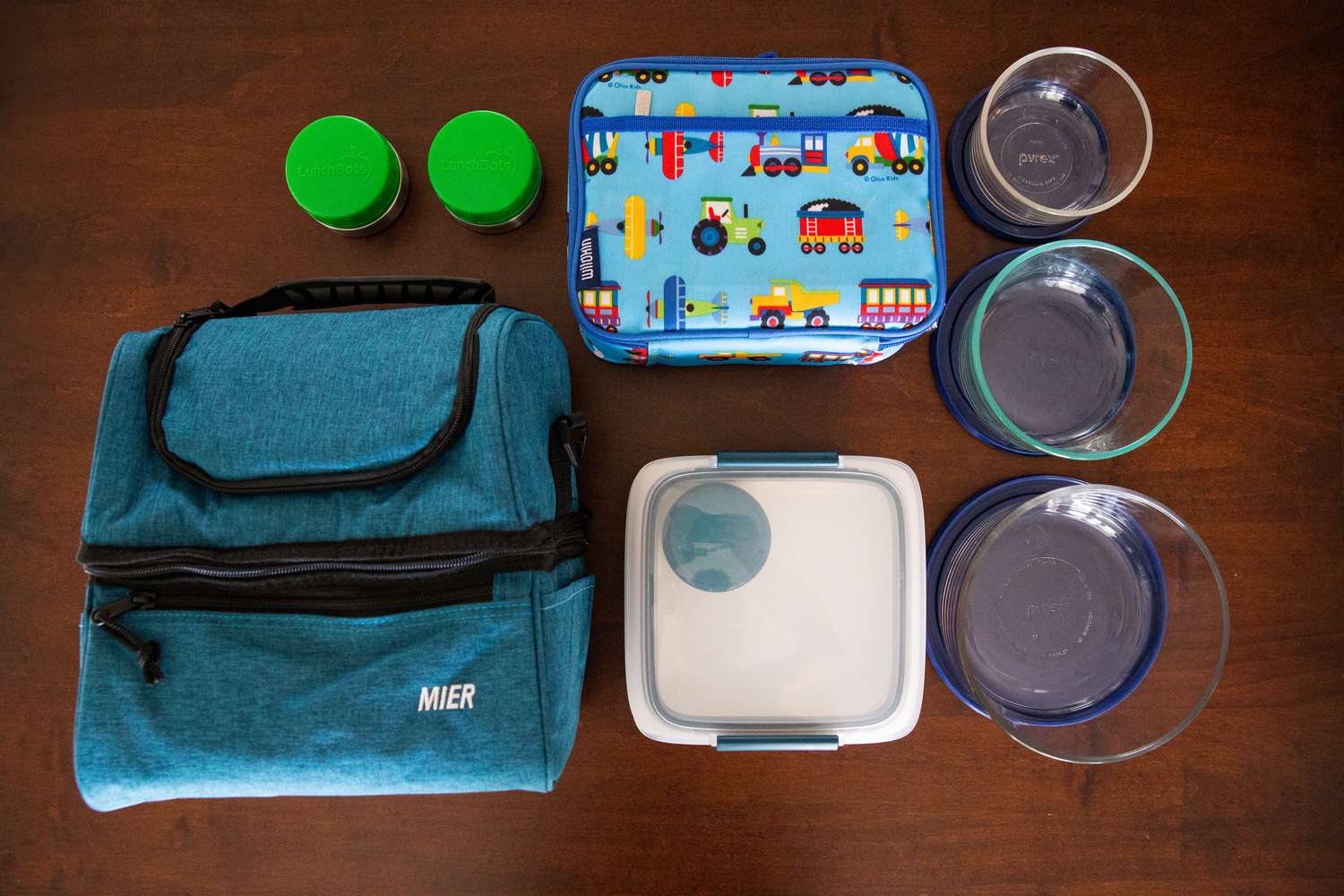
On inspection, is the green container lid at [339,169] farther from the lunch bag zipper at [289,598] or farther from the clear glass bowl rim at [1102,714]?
the clear glass bowl rim at [1102,714]

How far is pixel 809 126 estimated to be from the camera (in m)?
0.59

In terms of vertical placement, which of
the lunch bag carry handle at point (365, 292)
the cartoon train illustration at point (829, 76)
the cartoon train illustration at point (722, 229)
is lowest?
the lunch bag carry handle at point (365, 292)

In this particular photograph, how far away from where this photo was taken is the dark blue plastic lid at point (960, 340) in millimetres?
Answer: 674

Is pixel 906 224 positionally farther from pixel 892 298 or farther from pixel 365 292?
pixel 365 292

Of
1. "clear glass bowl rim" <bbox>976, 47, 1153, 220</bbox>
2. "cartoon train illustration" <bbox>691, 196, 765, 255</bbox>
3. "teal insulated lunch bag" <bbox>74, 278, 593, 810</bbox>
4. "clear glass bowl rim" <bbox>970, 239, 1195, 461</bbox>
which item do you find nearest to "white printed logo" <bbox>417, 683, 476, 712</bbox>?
"teal insulated lunch bag" <bbox>74, 278, 593, 810</bbox>

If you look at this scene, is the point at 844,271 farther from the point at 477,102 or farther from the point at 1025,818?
the point at 1025,818

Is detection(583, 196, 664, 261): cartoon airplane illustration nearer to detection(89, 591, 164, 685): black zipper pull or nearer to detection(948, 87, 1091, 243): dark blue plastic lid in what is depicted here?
detection(948, 87, 1091, 243): dark blue plastic lid

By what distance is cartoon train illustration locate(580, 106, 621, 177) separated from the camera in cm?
59

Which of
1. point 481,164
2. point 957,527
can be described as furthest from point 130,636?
point 957,527

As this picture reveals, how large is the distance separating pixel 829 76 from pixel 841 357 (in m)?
0.26

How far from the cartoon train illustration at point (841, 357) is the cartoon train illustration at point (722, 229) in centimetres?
12

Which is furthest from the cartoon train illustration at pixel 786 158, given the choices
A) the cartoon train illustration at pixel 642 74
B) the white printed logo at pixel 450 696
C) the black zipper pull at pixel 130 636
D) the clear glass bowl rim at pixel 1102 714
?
the black zipper pull at pixel 130 636

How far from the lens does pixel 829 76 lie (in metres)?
0.61

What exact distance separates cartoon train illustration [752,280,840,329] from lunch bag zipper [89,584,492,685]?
0.33 meters
